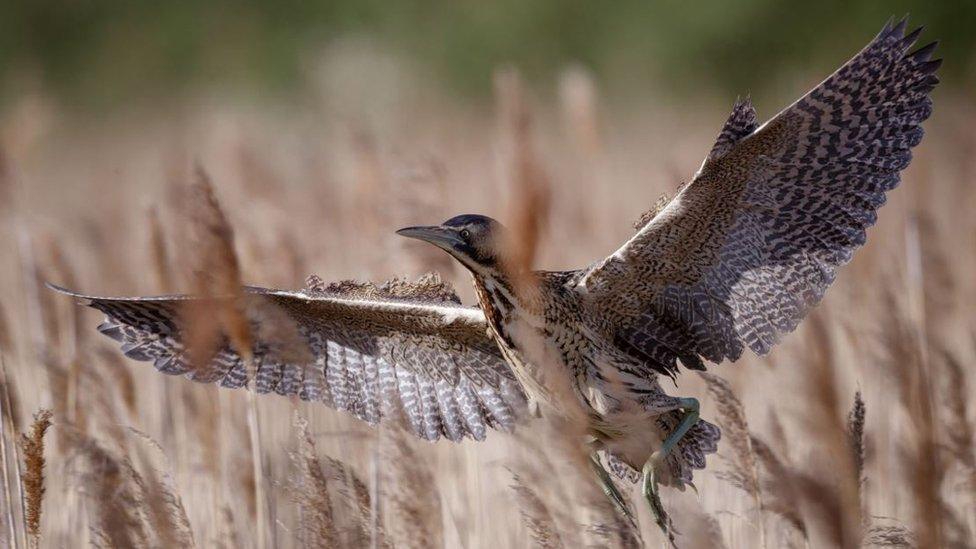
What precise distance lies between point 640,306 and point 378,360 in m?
1.01

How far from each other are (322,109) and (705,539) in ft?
52.2

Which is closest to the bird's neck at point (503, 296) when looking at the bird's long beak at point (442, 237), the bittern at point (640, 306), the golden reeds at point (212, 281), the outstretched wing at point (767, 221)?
the bittern at point (640, 306)

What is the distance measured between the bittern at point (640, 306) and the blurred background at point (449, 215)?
194 mm

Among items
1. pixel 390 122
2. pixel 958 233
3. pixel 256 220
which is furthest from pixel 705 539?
pixel 390 122

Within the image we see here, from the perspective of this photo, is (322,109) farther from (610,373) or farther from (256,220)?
(610,373)

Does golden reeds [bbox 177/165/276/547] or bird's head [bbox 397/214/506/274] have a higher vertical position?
bird's head [bbox 397/214/506/274]

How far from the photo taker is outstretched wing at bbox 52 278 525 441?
4801 mm

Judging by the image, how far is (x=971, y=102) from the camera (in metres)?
12.7

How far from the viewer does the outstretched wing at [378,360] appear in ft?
15.8

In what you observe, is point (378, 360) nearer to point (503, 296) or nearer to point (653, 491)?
point (503, 296)

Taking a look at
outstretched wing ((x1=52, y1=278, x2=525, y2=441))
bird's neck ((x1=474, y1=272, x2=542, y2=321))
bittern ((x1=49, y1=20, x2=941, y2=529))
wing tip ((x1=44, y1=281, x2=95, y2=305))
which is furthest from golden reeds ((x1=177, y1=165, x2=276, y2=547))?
outstretched wing ((x1=52, y1=278, x2=525, y2=441))

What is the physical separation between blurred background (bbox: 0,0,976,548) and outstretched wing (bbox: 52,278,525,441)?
0.45 feet

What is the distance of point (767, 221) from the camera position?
4453mm

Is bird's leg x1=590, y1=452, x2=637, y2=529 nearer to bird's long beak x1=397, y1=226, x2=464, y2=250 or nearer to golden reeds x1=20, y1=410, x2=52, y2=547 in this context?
bird's long beak x1=397, y1=226, x2=464, y2=250
